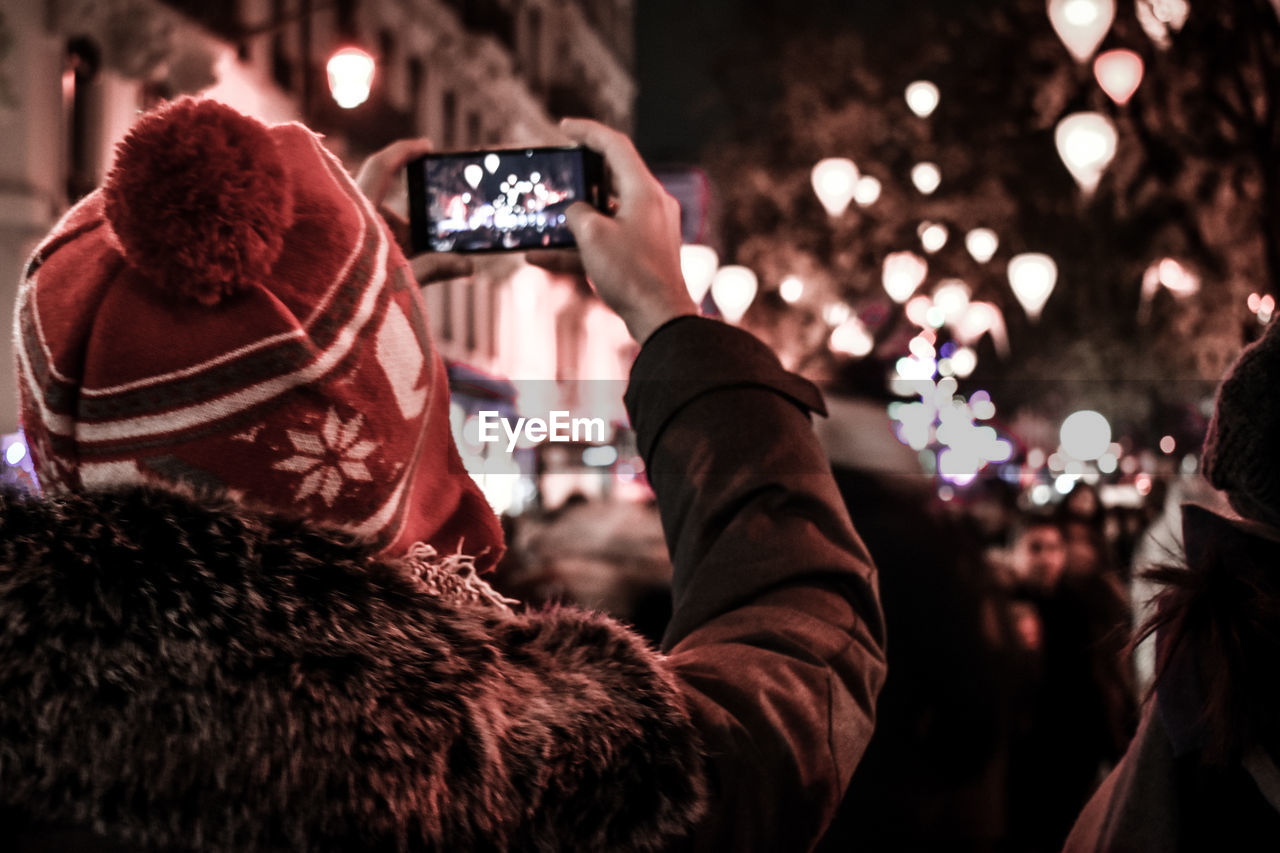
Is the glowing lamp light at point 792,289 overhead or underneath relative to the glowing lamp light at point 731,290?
overhead

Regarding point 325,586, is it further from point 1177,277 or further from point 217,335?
point 1177,277

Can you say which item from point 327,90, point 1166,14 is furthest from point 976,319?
point 1166,14

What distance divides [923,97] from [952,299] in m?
3.04

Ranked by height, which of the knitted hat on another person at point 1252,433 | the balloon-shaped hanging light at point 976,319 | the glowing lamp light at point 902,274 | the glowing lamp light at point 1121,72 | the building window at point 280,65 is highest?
the building window at point 280,65

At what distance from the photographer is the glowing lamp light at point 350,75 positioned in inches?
412

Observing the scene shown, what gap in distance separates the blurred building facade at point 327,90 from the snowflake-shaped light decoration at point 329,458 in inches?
22.9

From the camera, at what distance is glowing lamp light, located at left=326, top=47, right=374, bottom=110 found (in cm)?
A: 1047

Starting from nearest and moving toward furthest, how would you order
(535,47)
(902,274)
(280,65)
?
(280,65) → (902,274) → (535,47)

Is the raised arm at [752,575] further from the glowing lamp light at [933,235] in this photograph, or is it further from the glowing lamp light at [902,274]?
the glowing lamp light at [933,235]

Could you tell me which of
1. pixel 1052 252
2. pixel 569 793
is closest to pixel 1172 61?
pixel 1052 252

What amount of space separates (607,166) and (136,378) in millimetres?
714

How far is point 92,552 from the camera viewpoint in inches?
39.2

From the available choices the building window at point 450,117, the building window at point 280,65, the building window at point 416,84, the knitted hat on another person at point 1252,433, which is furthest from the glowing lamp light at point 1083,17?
the building window at point 450,117

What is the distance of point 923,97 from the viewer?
1719 centimetres
